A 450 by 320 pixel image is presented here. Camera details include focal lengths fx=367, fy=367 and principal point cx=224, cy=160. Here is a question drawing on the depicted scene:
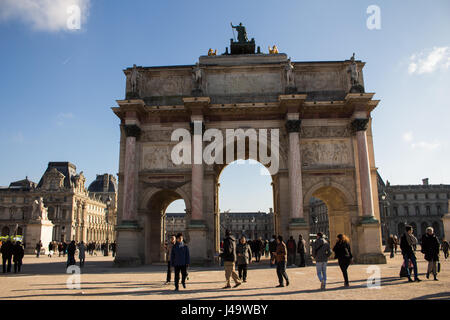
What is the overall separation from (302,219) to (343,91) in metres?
8.91

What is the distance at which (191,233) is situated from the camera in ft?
68.9

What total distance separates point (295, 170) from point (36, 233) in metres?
27.0

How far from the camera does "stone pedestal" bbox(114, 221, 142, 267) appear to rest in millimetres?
21000

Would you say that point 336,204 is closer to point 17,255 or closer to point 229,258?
point 229,258

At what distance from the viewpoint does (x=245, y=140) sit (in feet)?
78.7

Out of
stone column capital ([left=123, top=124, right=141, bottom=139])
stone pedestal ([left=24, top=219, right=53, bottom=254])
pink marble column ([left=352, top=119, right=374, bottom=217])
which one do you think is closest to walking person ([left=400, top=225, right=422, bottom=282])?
pink marble column ([left=352, top=119, right=374, bottom=217])

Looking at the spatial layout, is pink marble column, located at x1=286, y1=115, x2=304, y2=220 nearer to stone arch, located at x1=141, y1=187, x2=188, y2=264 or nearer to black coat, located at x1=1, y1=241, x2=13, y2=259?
stone arch, located at x1=141, y1=187, x2=188, y2=264

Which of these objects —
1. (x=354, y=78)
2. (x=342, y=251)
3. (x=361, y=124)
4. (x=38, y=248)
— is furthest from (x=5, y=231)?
(x=342, y=251)

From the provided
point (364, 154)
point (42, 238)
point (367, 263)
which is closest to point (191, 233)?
point (367, 263)

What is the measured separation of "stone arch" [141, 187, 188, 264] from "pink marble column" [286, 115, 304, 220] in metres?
6.66

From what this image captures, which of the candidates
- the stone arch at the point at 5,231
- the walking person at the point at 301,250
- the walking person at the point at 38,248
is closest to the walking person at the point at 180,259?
the walking person at the point at 301,250

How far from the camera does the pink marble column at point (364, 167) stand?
21.5 metres

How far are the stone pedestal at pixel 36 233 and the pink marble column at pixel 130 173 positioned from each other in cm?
1735
